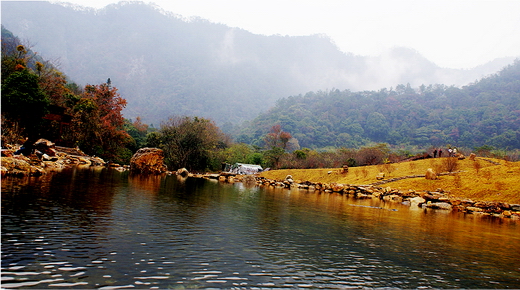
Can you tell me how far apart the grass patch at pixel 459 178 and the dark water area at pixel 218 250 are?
1573 centimetres

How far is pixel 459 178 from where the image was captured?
34156 mm

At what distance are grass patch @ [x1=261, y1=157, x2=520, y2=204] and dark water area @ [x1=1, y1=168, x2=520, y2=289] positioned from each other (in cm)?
1573

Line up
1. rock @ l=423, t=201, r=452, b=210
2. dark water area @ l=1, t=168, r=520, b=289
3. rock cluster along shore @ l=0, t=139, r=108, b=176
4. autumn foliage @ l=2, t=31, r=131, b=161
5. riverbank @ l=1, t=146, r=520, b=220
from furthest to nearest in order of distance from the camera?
autumn foliage @ l=2, t=31, r=131, b=161 < rock @ l=423, t=201, r=452, b=210 < riverbank @ l=1, t=146, r=520, b=220 < rock cluster along shore @ l=0, t=139, r=108, b=176 < dark water area @ l=1, t=168, r=520, b=289

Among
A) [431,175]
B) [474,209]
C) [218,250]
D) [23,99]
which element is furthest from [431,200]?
[23,99]

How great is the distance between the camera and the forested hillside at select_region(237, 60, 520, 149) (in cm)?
14548

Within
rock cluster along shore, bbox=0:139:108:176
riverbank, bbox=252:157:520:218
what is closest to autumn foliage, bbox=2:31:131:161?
rock cluster along shore, bbox=0:139:108:176

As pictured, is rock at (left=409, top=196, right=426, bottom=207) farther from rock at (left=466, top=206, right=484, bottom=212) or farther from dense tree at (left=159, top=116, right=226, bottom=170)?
dense tree at (left=159, top=116, right=226, bottom=170)

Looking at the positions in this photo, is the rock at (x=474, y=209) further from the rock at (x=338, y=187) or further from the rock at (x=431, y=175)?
the rock at (x=338, y=187)

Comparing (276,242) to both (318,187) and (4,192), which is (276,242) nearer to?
(4,192)

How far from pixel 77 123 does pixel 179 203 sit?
1910 inches

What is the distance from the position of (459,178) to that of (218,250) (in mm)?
33112

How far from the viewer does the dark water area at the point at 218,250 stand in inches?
273

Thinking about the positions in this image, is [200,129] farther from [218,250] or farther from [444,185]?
[218,250]

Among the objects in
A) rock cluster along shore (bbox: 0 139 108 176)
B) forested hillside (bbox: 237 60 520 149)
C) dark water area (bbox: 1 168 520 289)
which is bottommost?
dark water area (bbox: 1 168 520 289)
